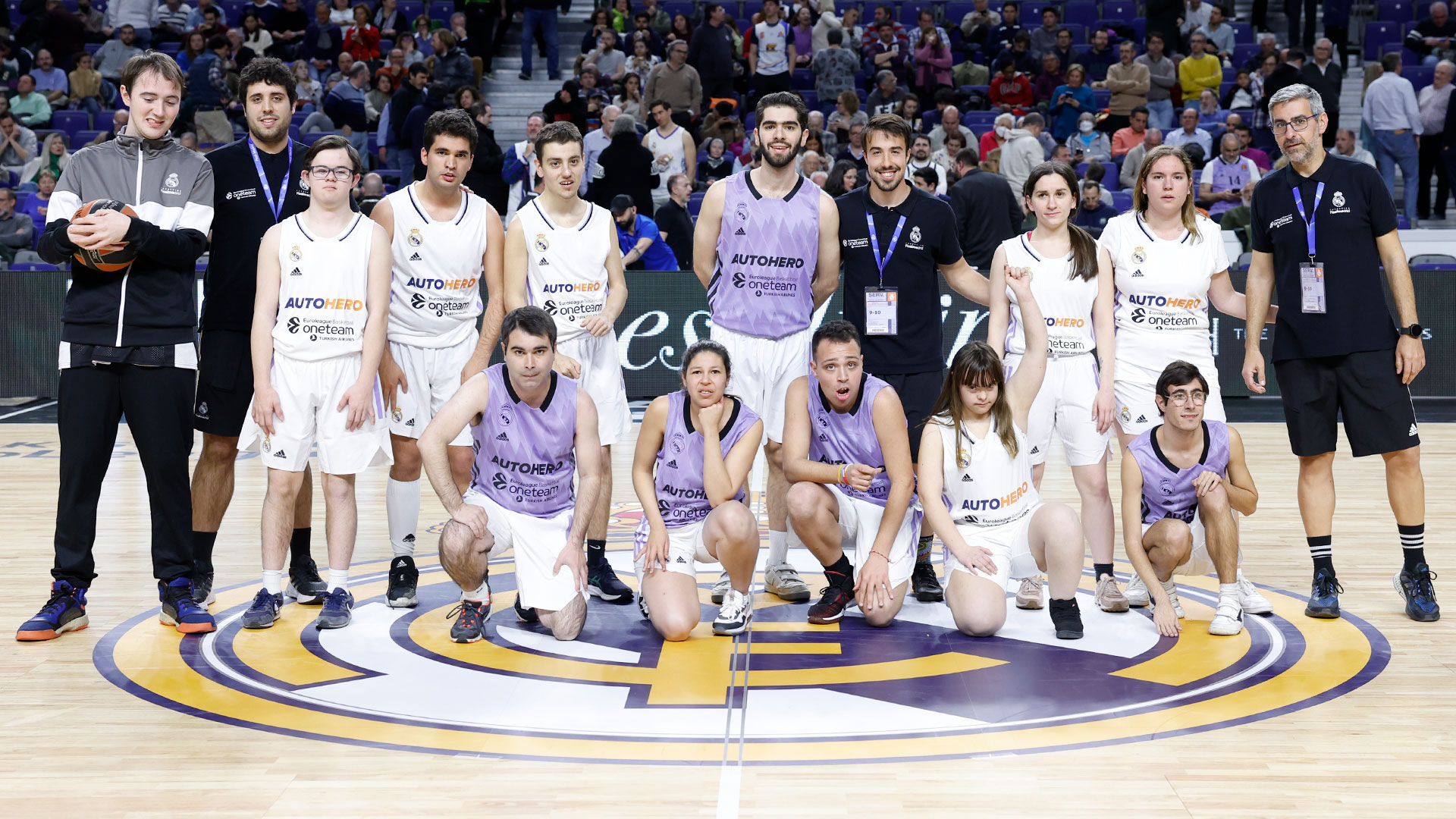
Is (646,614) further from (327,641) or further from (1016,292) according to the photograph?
(1016,292)

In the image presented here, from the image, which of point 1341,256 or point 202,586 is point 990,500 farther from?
point 202,586

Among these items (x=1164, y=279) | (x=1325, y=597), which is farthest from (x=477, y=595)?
(x=1325, y=597)

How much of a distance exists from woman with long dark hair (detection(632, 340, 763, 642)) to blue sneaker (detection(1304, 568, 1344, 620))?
221 cm

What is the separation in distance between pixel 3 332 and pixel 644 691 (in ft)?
30.6

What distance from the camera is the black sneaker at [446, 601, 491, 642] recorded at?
4.99m

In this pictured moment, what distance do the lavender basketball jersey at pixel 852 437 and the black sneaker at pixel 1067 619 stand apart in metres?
0.78

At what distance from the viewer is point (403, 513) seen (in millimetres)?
5562

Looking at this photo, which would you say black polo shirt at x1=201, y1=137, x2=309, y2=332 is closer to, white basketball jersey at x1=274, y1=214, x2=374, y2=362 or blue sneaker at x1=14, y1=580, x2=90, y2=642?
white basketball jersey at x1=274, y1=214, x2=374, y2=362

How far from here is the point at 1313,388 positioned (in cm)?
534

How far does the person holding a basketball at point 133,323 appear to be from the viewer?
4.92 m

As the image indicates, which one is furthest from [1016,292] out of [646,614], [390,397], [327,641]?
[327,641]

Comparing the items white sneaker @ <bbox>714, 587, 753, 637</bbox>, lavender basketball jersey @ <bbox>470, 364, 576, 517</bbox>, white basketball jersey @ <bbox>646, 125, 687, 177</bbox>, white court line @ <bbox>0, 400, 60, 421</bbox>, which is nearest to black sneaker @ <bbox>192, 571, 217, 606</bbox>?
lavender basketball jersey @ <bbox>470, 364, 576, 517</bbox>

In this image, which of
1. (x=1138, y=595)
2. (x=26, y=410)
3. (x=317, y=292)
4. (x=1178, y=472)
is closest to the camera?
(x=317, y=292)

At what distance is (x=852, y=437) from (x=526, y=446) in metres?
1.27
